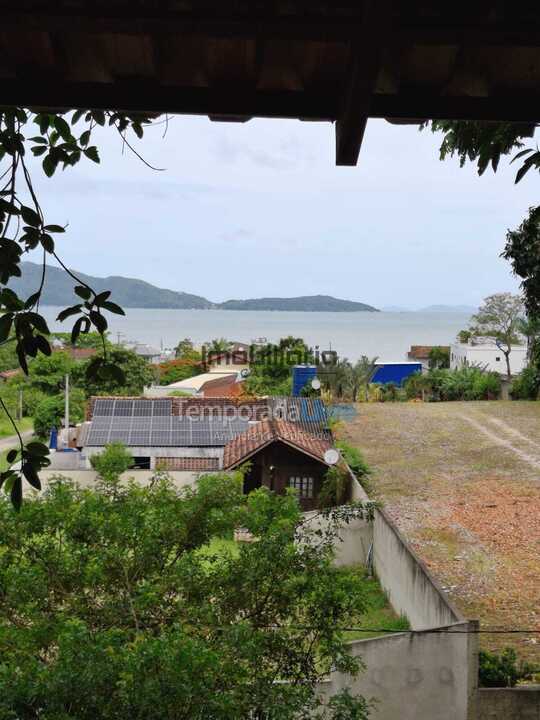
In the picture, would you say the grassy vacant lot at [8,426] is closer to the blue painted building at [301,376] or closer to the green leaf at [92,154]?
the blue painted building at [301,376]

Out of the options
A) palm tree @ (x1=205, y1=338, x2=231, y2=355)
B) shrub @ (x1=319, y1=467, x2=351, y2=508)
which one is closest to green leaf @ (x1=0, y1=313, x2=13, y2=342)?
shrub @ (x1=319, y1=467, x2=351, y2=508)

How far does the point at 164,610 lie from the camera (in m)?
5.77

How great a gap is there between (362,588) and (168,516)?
1.76 metres

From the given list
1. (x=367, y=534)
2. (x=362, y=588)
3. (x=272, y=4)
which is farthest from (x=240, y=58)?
(x=367, y=534)

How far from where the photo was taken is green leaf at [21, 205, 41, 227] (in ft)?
7.14

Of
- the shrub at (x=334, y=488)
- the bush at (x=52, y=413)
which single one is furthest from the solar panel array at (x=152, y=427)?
the bush at (x=52, y=413)

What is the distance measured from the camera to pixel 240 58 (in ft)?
5.14

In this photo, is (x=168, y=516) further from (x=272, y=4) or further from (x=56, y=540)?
(x=272, y=4)

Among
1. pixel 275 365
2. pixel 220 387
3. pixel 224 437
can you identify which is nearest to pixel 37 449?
pixel 224 437

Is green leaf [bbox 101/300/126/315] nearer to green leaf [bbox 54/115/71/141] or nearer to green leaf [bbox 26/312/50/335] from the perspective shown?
green leaf [bbox 26/312/50/335]

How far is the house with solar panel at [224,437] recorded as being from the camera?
15.5 m

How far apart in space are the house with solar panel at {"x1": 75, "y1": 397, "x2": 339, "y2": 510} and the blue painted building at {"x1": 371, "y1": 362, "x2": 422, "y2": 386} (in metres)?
12.0

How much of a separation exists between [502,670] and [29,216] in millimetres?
6279

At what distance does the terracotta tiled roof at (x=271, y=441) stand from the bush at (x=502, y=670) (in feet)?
27.2
